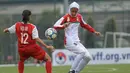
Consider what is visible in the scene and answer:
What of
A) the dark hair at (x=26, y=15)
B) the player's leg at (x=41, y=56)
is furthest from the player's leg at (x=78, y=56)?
the dark hair at (x=26, y=15)

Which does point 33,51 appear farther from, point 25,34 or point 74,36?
point 74,36

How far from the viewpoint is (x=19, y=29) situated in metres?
11.9

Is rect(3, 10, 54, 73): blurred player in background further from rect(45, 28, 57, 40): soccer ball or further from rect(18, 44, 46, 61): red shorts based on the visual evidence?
rect(45, 28, 57, 40): soccer ball

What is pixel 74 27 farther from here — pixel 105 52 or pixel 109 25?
pixel 109 25

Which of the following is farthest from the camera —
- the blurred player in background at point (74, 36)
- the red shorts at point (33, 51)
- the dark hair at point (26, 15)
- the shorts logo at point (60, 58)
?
the shorts logo at point (60, 58)

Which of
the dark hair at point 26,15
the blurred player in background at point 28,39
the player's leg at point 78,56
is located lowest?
the player's leg at point 78,56

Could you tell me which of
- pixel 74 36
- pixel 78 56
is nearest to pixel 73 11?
pixel 74 36

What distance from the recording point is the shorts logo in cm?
2735

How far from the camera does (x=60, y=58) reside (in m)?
27.7

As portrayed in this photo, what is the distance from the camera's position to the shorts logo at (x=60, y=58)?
27.4 metres

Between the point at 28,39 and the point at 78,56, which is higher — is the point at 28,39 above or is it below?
above

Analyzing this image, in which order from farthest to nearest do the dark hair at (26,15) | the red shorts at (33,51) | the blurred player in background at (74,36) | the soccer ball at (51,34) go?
the blurred player in background at (74,36)
the soccer ball at (51,34)
the red shorts at (33,51)
the dark hair at (26,15)

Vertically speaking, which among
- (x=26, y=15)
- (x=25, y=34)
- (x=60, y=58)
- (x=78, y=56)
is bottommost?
(x=60, y=58)

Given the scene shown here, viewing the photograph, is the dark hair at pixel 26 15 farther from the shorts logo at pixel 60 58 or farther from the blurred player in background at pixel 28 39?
the shorts logo at pixel 60 58
